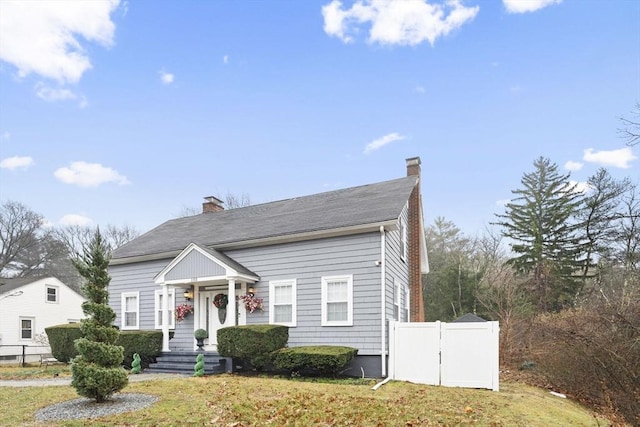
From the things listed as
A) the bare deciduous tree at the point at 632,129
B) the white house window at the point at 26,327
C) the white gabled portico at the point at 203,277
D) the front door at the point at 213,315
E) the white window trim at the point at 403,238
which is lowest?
the white house window at the point at 26,327

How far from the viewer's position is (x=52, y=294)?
30.6m

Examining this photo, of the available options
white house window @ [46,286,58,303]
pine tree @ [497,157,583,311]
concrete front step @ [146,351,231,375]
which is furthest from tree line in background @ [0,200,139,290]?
pine tree @ [497,157,583,311]

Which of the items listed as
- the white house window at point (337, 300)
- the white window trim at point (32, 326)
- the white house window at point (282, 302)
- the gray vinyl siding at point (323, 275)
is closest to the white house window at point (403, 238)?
the gray vinyl siding at point (323, 275)

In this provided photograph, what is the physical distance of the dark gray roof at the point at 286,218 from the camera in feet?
47.6

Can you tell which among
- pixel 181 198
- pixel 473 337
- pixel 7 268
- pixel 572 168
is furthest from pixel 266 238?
pixel 7 268

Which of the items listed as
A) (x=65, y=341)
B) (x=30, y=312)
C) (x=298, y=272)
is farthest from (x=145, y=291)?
(x=30, y=312)

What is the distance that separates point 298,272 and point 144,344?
5785 mm

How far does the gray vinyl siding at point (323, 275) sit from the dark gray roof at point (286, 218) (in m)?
0.56

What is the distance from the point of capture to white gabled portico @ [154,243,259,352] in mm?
14922

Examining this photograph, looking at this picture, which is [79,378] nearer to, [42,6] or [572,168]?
[42,6]

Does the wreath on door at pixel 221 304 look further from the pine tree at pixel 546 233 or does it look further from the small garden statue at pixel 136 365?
the pine tree at pixel 546 233

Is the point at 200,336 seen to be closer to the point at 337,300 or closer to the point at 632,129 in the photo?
the point at 337,300

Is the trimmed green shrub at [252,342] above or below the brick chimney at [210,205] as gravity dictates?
below

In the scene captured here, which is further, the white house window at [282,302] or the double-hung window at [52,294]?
the double-hung window at [52,294]
